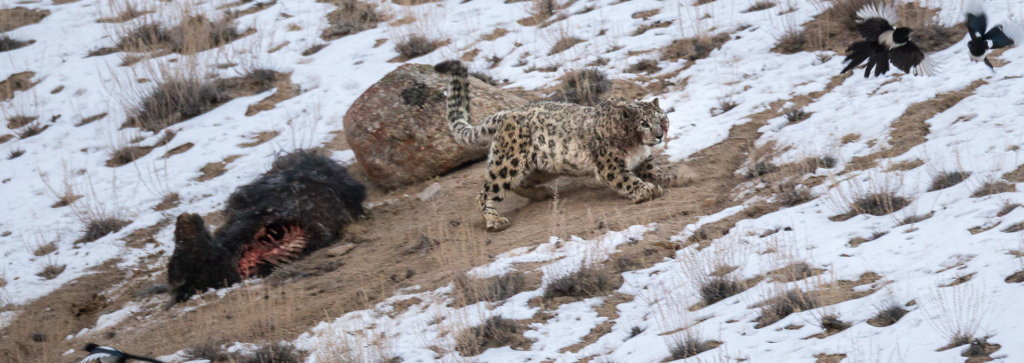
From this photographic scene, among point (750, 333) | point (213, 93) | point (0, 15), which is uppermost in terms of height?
point (0, 15)

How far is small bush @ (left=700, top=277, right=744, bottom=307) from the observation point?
511cm

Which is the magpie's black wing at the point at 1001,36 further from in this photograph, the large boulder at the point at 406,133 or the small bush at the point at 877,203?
the large boulder at the point at 406,133

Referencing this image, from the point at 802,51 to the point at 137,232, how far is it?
9.91 meters

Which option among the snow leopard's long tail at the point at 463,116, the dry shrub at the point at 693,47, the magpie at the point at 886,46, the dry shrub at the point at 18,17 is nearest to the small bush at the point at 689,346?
the magpie at the point at 886,46

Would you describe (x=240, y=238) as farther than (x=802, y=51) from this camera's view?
No

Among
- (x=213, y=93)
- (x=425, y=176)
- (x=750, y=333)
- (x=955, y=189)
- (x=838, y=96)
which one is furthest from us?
(x=213, y=93)

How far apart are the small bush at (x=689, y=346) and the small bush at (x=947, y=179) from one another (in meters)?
2.89

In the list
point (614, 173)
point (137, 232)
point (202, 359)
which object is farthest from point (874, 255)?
point (137, 232)

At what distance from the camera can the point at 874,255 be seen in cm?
500

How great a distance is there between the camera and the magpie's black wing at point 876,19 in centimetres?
479

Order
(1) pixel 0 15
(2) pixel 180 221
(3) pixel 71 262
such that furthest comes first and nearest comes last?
(1) pixel 0 15, (3) pixel 71 262, (2) pixel 180 221

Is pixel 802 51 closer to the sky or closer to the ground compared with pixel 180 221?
closer to the sky

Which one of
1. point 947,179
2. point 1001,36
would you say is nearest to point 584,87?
point 947,179

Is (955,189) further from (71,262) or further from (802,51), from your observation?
(71,262)
